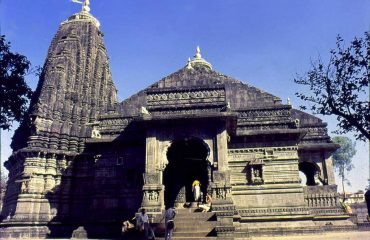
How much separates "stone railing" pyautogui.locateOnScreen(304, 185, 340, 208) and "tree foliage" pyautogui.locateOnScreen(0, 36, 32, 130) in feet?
57.1

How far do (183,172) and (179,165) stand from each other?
1.71ft

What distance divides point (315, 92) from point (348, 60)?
1.80 meters

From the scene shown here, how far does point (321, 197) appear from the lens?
72.8 ft

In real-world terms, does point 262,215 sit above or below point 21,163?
below

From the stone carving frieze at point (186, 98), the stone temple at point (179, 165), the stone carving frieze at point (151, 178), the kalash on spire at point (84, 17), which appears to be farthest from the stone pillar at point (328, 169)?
the kalash on spire at point (84, 17)

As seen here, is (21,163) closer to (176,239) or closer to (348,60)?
(176,239)

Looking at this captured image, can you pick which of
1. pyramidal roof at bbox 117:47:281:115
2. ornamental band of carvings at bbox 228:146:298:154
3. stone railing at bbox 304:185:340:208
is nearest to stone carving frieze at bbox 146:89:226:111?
pyramidal roof at bbox 117:47:281:115

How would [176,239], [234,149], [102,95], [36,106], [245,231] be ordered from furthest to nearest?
[102,95] < [36,106] < [234,149] < [245,231] < [176,239]

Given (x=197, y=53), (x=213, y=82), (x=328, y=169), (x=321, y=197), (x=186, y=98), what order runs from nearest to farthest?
1. (x=186, y=98)
2. (x=321, y=197)
3. (x=213, y=82)
4. (x=328, y=169)
5. (x=197, y=53)

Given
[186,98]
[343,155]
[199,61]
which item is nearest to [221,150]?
[186,98]

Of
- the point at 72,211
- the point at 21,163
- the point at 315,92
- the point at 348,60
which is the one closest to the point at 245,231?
the point at 315,92

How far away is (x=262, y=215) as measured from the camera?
20.0 m

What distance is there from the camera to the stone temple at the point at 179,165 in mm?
18281

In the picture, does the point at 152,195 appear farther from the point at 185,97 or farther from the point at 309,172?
the point at 309,172
